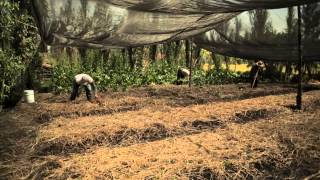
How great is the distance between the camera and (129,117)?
23.4 ft

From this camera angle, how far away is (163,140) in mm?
5730

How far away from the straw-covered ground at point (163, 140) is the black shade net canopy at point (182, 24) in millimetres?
1410

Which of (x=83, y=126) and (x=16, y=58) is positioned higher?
(x=16, y=58)

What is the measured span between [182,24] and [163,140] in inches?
117

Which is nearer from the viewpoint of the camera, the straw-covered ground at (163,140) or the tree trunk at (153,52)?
the straw-covered ground at (163,140)

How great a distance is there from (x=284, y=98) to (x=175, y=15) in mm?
3139

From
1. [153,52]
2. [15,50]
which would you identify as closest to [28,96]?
[15,50]

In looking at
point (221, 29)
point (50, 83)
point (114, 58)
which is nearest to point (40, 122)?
point (50, 83)

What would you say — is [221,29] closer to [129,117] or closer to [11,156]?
[129,117]

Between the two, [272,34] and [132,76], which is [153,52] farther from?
[272,34]

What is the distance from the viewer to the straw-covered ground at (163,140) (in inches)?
181

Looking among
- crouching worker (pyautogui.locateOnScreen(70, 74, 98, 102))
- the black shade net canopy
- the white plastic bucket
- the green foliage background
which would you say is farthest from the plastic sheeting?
the white plastic bucket

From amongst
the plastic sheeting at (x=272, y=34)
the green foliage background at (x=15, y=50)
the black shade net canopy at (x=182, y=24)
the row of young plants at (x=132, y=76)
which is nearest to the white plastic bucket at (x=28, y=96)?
the green foliage background at (x=15, y=50)

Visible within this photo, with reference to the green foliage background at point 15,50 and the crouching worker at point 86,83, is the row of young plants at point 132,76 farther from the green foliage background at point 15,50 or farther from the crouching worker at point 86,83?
the crouching worker at point 86,83
